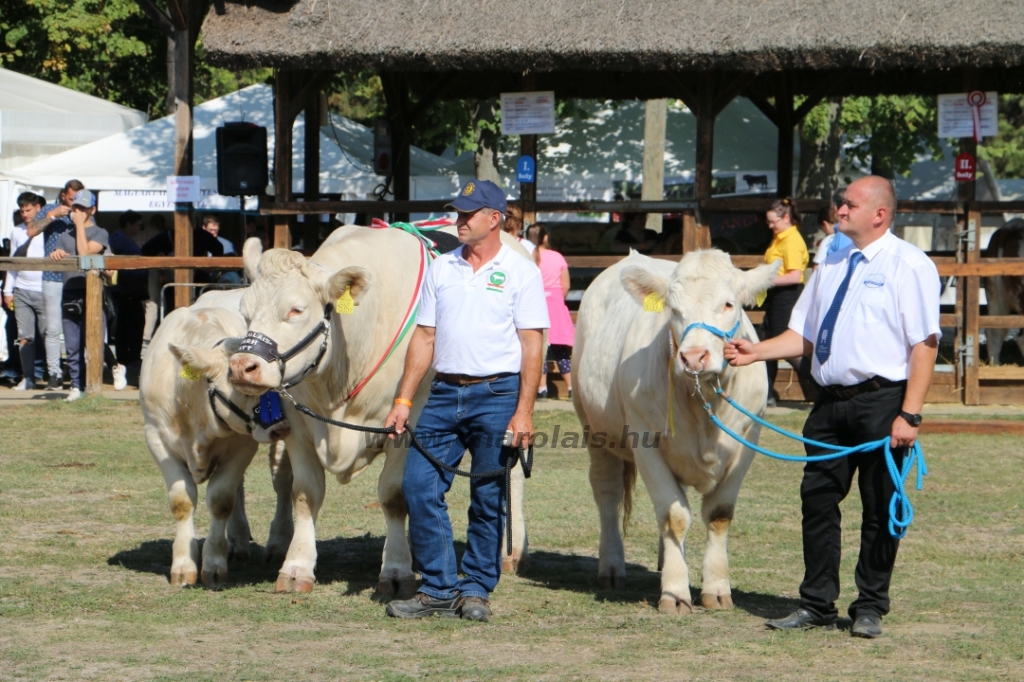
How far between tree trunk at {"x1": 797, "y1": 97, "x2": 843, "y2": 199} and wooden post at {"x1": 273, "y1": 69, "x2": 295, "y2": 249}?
1255cm

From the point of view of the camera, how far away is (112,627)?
19.9 ft

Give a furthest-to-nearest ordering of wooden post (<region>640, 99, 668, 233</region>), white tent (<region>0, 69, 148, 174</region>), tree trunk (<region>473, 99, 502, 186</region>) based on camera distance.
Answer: tree trunk (<region>473, 99, 502, 186</region>), wooden post (<region>640, 99, 668, 233</region>), white tent (<region>0, 69, 148, 174</region>)

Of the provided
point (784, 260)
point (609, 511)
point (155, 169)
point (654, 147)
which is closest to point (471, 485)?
point (609, 511)

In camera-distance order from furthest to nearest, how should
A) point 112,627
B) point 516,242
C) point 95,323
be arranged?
point 95,323, point 516,242, point 112,627

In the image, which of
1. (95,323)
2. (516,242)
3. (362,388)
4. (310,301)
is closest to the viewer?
(310,301)

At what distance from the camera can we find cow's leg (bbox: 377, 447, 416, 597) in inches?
273

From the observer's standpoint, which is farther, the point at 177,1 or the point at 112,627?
the point at 177,1

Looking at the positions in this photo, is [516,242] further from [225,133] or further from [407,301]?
[225,133]

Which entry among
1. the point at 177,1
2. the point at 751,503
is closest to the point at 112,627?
the point at 751,503

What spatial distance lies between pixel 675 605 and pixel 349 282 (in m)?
2.29

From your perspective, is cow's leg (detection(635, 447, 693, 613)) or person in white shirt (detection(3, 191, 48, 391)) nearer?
cow's leg (detection(635, 447, 693, 613))

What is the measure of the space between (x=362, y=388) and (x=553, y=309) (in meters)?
6.67

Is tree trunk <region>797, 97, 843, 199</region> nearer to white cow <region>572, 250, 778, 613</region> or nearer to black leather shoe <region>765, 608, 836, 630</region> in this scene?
white cow <region>572, 250, 778, 613</region>

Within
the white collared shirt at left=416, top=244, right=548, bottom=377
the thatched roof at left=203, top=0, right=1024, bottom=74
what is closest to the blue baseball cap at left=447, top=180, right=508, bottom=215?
the white collared shirt at left=416, top=244, right=548, bottom=377
